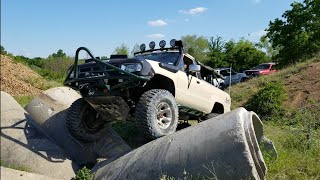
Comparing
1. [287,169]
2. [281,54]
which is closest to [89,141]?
[287,169]

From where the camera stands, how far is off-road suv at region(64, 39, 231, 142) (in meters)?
6.87

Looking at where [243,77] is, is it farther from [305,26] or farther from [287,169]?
[287,169]

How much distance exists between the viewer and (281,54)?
3528cm

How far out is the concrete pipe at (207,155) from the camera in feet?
17.6

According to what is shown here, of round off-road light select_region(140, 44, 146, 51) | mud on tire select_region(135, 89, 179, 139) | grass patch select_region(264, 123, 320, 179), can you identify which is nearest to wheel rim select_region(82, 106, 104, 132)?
mud on tire select_region(135, 89, 179, 139)

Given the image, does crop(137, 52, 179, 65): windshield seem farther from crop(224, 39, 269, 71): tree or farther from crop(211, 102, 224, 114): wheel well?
crop(224, 39, 269, 71): tree

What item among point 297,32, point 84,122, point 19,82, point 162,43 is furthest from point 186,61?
point 297,32

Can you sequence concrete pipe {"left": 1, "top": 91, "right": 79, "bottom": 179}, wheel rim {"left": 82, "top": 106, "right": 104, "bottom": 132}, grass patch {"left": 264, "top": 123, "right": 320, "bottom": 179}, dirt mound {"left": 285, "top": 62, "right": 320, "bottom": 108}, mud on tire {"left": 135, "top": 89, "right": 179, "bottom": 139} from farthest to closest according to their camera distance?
dirt mound {"left": 285, "top": 62, "right": 320, "bottom": 108} → wheel rim {"left": 82, "top": 106, "right": 104, "bottom": 132} → grass patch {"left": 264, "top": 123, "right": 320, "bottom": 179} → mud on tire {"left": 135, "top": 89, "right": 179, "bottom": 139} → concrete pipe {"left": 1, "top": 91, "right": 79, "bottom": 179}

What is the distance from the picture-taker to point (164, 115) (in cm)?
733

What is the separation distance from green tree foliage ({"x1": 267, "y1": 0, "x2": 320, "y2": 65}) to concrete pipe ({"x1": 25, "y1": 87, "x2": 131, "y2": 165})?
28.4m

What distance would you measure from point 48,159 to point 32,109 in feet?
5.91

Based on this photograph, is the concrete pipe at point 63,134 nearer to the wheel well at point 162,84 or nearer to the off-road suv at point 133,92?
the off-road suv at point 133,92

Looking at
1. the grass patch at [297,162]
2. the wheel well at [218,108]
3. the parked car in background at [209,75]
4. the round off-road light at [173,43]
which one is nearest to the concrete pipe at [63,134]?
the round off-road light at [173,43]

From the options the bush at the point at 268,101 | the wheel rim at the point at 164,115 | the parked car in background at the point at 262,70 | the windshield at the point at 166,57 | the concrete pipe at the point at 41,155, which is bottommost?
the bush at the point at 268,101
